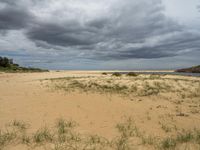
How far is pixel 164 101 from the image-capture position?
11.6m

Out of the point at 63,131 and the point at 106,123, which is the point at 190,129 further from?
the point at 63,131

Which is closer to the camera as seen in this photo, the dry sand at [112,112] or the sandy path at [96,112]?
the dry sand at [112,112]

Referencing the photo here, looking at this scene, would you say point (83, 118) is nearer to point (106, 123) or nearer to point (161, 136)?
point (106, 123)

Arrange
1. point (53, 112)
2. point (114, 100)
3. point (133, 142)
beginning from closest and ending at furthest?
point (133, 142), point (53, 112), point (114, 100)

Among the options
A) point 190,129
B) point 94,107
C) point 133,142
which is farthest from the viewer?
point 94,107

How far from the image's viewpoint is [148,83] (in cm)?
1619

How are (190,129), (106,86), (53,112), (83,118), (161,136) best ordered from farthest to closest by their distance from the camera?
(106,86) → (53,112) → (83,118) → (190,129) → (161,136)

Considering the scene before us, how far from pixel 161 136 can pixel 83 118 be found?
3.03 metres

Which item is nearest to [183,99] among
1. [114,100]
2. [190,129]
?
[114,100]

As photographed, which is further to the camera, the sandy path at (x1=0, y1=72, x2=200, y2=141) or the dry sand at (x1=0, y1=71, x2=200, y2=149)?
the sandy path at (x1=0, y1=72, x2=200, y2=141)

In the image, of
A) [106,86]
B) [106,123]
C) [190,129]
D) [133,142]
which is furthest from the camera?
[106,86]

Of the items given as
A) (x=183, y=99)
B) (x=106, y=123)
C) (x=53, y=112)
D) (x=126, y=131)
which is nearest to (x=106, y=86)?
(x=183, y=99)

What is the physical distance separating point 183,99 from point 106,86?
590cm

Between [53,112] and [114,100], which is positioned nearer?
[53,112]
